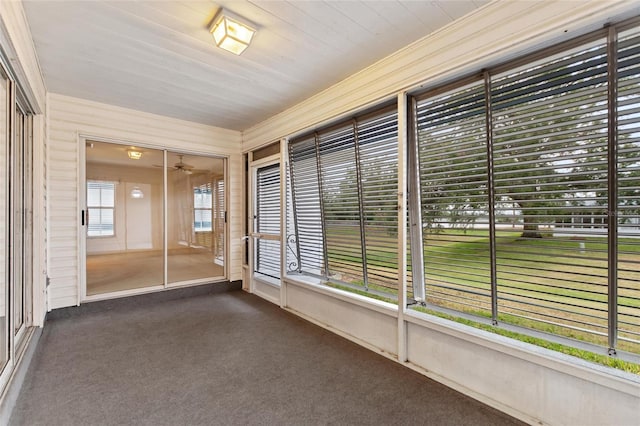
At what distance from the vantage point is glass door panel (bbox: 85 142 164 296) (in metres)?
3.85

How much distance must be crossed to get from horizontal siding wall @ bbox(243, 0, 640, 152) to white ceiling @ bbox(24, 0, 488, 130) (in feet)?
0.30

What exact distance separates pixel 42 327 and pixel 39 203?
4.44 feet

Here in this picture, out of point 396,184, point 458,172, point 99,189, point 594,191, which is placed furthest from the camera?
point 99,189

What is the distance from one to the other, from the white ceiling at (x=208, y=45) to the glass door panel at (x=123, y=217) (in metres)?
0.90

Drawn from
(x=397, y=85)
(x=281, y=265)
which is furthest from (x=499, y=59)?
(x=281, y=265)

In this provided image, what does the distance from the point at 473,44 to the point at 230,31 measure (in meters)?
1.74

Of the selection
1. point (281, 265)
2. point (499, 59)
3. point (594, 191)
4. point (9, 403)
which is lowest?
point (9, 403)

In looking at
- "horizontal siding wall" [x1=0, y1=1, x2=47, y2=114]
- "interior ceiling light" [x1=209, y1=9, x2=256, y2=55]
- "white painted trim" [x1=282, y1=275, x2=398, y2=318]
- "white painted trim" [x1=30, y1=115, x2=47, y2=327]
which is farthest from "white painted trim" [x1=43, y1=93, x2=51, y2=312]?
"white painted trim" [x1=282, y1=275, x2=398, y2=318]

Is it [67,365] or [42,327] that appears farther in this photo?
[42,327]

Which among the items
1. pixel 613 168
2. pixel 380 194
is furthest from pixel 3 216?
pixel 613 168

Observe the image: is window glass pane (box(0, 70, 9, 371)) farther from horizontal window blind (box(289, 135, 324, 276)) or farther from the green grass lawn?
the green grass lawn

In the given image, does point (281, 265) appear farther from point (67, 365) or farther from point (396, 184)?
point (67, 365)

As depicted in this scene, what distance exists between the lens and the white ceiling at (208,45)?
1985 millimetres

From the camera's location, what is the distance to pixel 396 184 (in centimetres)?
272
